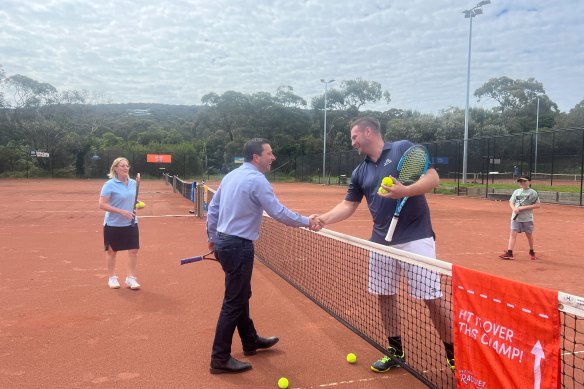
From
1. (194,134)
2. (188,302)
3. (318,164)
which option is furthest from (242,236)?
(194,134)

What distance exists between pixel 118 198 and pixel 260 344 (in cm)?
311

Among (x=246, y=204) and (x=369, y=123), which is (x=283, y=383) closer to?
(x=246, y=204)

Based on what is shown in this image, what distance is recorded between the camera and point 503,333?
8.87 ft

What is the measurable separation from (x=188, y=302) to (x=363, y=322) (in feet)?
7.46

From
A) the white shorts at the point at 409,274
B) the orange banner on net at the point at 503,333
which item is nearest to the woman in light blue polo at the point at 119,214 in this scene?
the white shorts at the point at 409,274

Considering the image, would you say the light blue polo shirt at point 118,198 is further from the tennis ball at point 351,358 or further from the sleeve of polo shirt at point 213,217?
the tennis ball at point 351,358

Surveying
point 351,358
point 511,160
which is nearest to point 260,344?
point 351,358

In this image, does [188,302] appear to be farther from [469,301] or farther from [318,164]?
[318,164]

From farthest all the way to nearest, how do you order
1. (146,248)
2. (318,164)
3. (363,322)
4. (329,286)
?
(318,164) → (146,248) → (329,286) → (363,322)

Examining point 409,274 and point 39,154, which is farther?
point 39,154

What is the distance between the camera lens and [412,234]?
3.71 m

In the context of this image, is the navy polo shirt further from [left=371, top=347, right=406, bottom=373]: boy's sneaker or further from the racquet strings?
[left=371, top=347, right=406, bottom=373]: boy's sneaker

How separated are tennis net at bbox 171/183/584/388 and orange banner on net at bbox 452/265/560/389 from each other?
0.14m

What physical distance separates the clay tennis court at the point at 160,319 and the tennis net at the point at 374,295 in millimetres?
236
